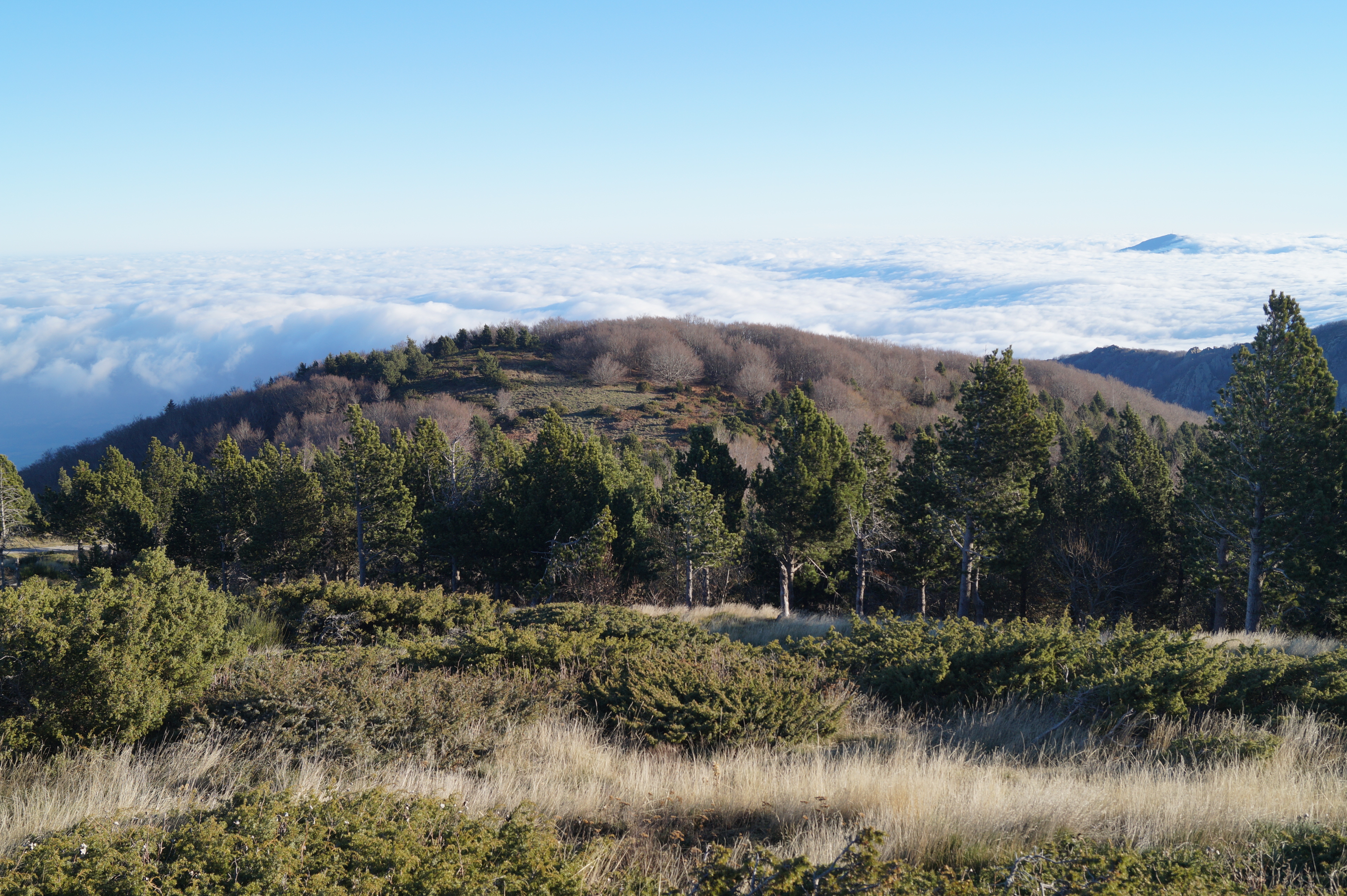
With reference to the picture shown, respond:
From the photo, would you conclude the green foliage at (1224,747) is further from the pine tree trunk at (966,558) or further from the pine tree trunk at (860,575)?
the pine tree trunk at (860,575)

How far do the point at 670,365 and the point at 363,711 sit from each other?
91.2 meters

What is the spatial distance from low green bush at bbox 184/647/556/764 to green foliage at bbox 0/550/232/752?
0.40 metres

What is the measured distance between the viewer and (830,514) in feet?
88.5

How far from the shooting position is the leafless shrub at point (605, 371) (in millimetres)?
90562

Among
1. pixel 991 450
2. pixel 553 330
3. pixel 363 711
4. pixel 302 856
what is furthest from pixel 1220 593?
pixel 553 330

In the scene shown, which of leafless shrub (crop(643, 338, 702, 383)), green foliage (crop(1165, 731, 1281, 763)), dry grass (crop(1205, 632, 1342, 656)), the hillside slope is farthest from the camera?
leafless shrub (crop(643, 338, 702, 383))

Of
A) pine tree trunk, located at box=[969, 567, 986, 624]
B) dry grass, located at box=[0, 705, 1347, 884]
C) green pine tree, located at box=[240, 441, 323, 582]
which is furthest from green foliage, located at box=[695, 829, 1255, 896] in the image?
green pine tree, located at box=[240, 441, 323, 582]

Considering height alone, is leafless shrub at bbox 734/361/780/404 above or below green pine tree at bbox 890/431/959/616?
above

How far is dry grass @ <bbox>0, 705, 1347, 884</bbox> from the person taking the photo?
389cm

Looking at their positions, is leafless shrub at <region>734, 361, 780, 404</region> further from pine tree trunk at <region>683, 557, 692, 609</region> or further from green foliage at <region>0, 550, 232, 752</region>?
green foliage at <region>0, 550, 232, 752</region>

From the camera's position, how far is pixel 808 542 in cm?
2716

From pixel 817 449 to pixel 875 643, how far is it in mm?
17993

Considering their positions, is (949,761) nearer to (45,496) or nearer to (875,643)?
(875,643)

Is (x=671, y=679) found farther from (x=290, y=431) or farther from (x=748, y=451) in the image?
(x=290, y=431)
